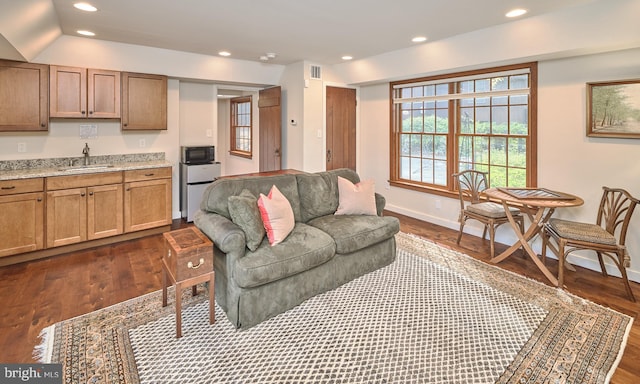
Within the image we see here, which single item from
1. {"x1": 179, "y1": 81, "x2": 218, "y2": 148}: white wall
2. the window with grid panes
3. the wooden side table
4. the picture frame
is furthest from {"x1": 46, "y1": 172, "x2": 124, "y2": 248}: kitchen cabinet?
the picture frame

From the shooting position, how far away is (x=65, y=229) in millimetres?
3779

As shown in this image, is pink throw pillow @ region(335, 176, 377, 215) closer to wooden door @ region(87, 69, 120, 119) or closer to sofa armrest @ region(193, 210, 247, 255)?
sofa armrest @ region(193, 210, 247, 255)

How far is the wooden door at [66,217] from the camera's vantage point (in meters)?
3.67

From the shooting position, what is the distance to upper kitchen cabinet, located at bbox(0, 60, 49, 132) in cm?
357

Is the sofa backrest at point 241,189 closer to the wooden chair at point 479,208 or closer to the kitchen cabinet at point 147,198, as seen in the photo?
the kitchen cabinet at point 147,198

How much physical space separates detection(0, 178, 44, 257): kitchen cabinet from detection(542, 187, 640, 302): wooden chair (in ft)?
16.7

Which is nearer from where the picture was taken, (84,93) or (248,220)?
(248,220)

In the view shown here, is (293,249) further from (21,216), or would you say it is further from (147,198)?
(21,216)

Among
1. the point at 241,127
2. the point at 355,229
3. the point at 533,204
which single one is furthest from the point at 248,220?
the point at 241,127

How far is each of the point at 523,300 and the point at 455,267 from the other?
28.9 inches

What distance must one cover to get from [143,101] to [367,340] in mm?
4081

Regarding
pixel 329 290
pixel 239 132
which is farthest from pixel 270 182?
pixel 239 132

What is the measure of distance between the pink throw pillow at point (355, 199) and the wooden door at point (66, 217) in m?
2.88

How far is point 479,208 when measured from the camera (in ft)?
12.9
